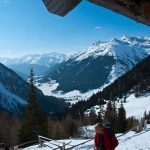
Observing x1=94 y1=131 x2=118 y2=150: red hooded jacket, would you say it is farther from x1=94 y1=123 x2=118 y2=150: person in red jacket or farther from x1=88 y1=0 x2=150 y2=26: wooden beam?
x1=88 y1=0 x2=150 y2=26: wooden beam

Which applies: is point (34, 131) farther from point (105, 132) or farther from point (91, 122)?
point (91, 122)

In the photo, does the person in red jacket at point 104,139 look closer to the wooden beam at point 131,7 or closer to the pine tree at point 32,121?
the wooden beam at point 131,7

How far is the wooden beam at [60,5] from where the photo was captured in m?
3.07

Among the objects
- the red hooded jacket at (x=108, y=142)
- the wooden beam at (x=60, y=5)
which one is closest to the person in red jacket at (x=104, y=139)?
the red hooded jacket at (x=108, y=142)

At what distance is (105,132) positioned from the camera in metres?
10.3

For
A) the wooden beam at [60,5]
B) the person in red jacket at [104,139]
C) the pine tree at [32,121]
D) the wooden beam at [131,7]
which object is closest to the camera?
the wooden beam at [131,7]

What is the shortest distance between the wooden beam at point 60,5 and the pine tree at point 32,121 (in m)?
51.1

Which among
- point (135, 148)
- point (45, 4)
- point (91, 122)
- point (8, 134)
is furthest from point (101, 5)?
point (91, 122)

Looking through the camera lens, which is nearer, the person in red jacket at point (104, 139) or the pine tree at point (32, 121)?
the person in red jacket at point (104, 139)

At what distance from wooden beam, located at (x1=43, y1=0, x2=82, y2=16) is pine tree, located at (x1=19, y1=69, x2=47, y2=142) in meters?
51.1

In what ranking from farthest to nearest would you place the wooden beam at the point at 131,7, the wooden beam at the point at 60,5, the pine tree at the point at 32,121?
the pine tree at the point at 32,121 → the wooden beam at the point at 60,5 → the wooden beam at the point at 131,7

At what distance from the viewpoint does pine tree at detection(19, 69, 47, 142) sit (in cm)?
5409

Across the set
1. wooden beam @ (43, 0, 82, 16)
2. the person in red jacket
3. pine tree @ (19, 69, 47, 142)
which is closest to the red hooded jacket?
the person in red jacket

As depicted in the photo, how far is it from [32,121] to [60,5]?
171ft
